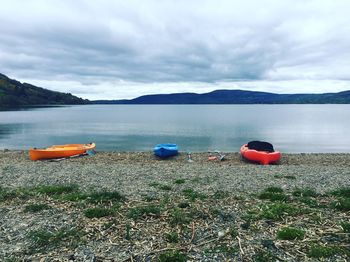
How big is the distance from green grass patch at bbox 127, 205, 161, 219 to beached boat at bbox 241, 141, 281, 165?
2007 centimetres

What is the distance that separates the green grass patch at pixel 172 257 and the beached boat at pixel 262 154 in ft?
74.1

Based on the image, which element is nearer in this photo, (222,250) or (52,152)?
(222,250)

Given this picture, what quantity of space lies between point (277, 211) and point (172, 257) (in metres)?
4.34

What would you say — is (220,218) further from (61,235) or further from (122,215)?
(61,235)

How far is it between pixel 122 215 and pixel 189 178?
23.7ft

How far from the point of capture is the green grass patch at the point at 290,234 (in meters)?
7.70

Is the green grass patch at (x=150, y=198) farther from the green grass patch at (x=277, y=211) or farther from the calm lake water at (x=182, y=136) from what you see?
the calm lake water at (x=182, y=136)

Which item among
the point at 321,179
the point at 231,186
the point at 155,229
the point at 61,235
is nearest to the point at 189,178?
the point at 231,186

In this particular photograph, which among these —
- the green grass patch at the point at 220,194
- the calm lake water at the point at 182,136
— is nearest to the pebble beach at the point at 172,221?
the green grass patch at the point at 220,194

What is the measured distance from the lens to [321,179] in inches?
623

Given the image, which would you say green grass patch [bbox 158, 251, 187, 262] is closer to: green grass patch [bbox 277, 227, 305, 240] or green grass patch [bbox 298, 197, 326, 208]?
green grass patch [bbox 277, 227, 305, 240]

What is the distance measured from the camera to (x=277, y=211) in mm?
9602

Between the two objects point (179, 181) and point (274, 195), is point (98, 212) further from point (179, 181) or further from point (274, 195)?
point (274, 195)

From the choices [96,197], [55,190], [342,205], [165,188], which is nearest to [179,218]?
[96,197]
